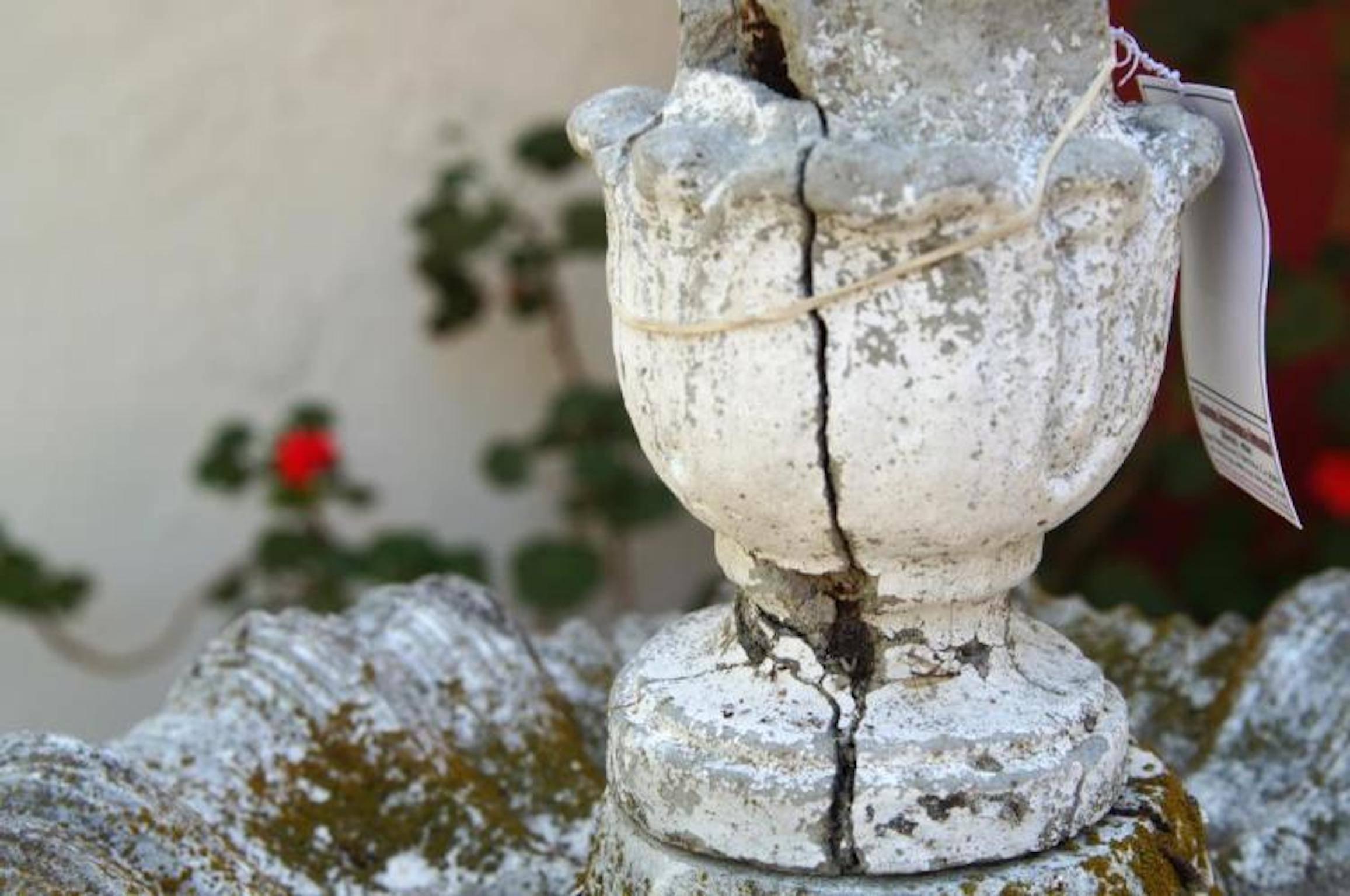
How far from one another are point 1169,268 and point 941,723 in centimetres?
37

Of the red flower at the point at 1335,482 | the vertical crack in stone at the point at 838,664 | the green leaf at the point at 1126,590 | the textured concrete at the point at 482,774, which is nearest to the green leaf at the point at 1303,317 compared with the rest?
the red flower at the point at 1335,482

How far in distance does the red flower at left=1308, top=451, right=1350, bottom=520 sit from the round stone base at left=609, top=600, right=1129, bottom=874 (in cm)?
151

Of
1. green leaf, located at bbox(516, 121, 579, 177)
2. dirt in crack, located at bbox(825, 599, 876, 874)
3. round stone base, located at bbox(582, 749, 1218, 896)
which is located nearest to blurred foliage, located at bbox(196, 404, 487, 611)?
green leaf, located at bbox(516, 121, 579, 177)

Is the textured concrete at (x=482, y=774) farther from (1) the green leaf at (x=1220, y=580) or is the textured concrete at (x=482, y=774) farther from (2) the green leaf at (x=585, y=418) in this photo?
(1) the green leaf at (x=1220, y=580)

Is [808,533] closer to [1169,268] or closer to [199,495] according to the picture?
[1169,268]

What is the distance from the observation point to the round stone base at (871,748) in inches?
54.6

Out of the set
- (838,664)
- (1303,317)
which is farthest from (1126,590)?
(838,664)

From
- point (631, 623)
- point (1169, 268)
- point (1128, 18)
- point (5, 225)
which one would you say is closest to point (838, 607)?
point (1169, 268)

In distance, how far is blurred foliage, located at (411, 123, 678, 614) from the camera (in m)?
2.94

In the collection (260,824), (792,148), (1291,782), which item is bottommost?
(1291,782)

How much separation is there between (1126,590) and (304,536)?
1261mm

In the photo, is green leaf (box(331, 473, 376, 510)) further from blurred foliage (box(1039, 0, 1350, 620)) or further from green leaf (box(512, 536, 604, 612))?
blurred foliage (box(1039, 0, 1350, 620))

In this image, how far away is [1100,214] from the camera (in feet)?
4.28

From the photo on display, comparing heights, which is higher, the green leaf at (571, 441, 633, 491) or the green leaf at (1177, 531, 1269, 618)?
the green leaf at (571, 441, 633, 491)
